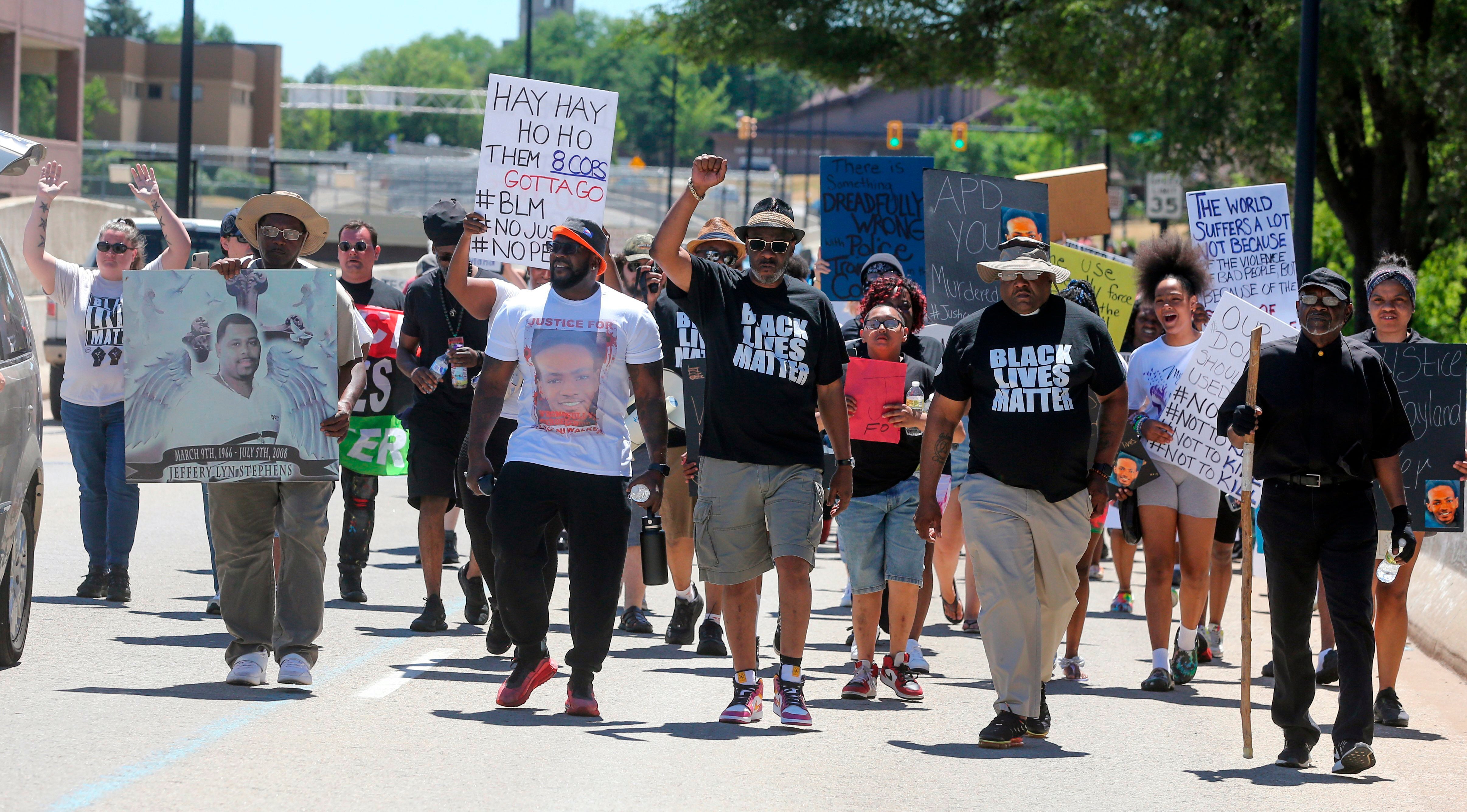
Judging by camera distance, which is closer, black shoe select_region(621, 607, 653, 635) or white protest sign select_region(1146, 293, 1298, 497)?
white protest sign select_region(1146, 293, 1298, 497)

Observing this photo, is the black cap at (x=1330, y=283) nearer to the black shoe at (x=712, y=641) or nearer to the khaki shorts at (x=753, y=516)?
the khaki shorts at (x=753, y=516)

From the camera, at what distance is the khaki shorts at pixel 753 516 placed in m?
7.56

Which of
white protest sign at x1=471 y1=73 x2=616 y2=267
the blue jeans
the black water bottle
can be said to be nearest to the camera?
the black water bottle

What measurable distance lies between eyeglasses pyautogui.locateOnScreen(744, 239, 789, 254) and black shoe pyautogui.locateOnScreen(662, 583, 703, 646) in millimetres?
2876

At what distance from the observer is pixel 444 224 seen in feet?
30.5

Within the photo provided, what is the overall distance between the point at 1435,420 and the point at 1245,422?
88.9 inches

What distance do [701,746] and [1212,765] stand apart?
2054 millimetres

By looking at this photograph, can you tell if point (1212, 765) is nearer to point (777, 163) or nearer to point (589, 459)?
point (589, 459)

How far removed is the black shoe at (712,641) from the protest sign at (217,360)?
258cm

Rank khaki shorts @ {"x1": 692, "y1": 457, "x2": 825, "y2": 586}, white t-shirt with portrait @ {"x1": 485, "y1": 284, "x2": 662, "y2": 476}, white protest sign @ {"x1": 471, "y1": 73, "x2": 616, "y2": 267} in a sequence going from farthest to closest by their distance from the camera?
white protest sign @ {"x1": 471, "y1": 73, "x2": 616, "y2": 267}
khaki shorts @ {"x1": 692, "y1": 457, "x2": 825, "y2": 586}
white t-shirt with portrait @ {"x1": 485, "y1": 284, "x2": 662, "y2": 476}

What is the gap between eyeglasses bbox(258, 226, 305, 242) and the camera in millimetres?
7988

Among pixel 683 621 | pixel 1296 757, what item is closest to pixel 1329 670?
pixel 1296 757

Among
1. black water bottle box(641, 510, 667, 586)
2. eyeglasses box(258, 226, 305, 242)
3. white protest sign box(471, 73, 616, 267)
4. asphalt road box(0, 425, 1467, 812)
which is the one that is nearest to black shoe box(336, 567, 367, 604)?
asphalt road box(0, 425, 1467, 812)

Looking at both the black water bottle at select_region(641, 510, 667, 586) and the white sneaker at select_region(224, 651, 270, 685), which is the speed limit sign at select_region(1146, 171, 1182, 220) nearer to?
the black water bottle at select_region(641, 510, 667, 586)
